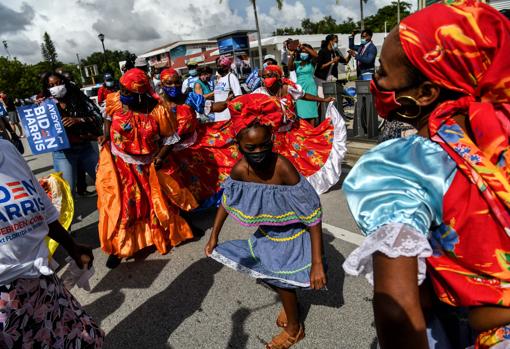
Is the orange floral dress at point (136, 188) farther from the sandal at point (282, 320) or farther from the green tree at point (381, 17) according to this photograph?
the green tree at point (381, 17)

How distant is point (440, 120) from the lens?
2.92 feet

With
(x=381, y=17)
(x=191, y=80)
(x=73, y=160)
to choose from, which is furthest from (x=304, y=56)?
(x=381, y=17)

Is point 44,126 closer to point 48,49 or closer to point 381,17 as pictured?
point 381,17

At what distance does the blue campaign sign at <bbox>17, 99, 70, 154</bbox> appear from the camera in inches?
175

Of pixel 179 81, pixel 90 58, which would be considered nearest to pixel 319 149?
pixel 179 81

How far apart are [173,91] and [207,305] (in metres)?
2.98

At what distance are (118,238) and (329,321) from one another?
2174mm

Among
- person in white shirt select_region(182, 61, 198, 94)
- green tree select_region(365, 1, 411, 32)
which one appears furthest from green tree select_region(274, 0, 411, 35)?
person in white shirt select_region(182, 61, 198, 94)

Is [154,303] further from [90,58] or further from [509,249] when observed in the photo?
[90,58]

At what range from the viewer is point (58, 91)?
14.6 ft

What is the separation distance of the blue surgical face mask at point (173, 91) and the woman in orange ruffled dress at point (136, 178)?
1188 mm

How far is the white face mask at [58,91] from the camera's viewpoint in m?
4.42

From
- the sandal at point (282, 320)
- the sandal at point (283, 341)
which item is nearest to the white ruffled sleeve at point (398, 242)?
the sandal at point (283, 341)

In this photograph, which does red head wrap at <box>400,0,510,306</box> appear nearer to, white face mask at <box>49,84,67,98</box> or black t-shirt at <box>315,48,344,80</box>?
white face mask at <box>49,84,67,98</box>
